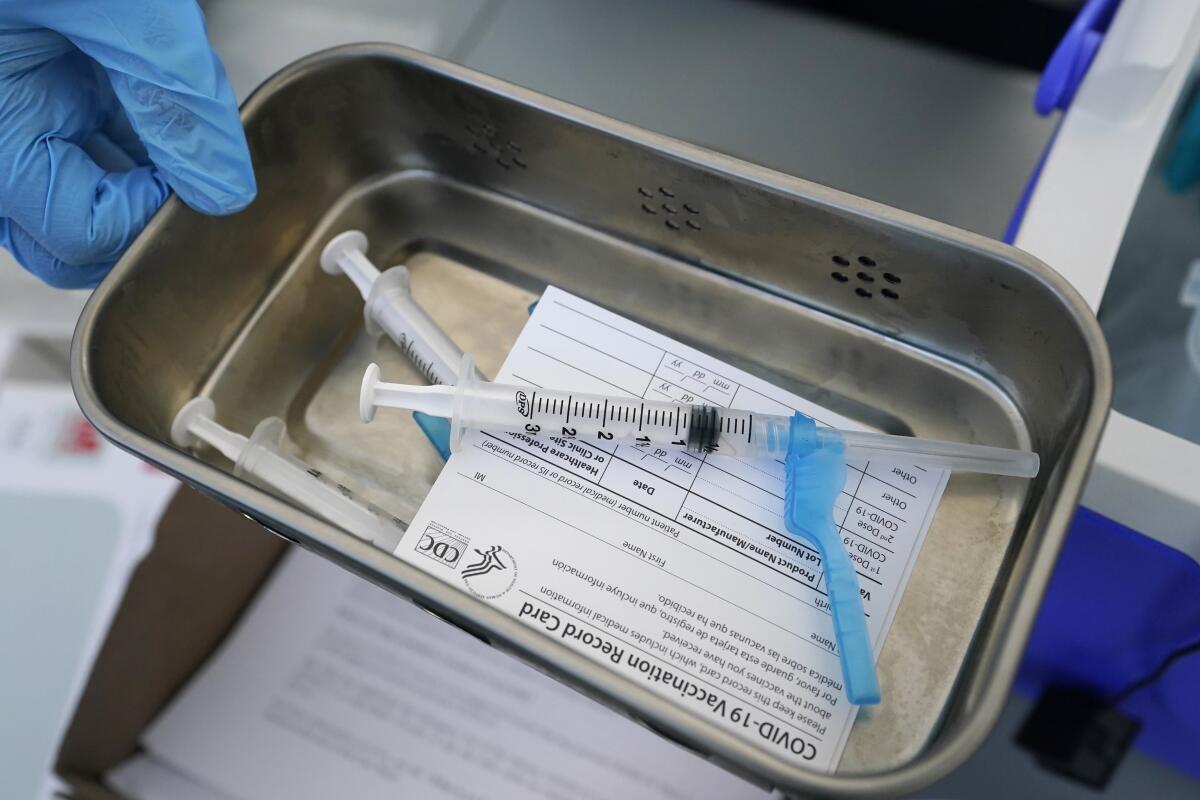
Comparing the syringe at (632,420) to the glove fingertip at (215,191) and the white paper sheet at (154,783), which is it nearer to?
the glove fingertip at (215,191)

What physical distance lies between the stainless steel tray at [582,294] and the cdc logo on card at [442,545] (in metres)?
0.08

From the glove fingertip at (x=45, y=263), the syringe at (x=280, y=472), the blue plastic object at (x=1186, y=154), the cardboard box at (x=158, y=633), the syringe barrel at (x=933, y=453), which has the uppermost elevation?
the blue plastic object at (x=1186, y=154)

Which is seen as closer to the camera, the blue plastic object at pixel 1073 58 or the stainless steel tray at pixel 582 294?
the stainless steel tray at pixel 582 294

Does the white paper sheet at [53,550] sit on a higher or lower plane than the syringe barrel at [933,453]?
lower

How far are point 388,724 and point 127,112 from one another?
0.56 meters

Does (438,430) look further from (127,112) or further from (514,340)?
(127,112)

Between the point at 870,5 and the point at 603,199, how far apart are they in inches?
17.3

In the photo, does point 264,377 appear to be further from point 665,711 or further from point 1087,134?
point 1087,134

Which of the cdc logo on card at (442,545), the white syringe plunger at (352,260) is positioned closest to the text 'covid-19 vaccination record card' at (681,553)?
the cdc logo on card at (442,545)

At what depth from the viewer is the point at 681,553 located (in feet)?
1.80

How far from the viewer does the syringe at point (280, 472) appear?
0.57 meters

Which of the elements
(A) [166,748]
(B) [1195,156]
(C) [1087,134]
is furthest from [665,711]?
(B) [1195,156]

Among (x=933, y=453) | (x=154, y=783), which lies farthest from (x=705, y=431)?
(x=154, y=783)

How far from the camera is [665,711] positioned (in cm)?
41
